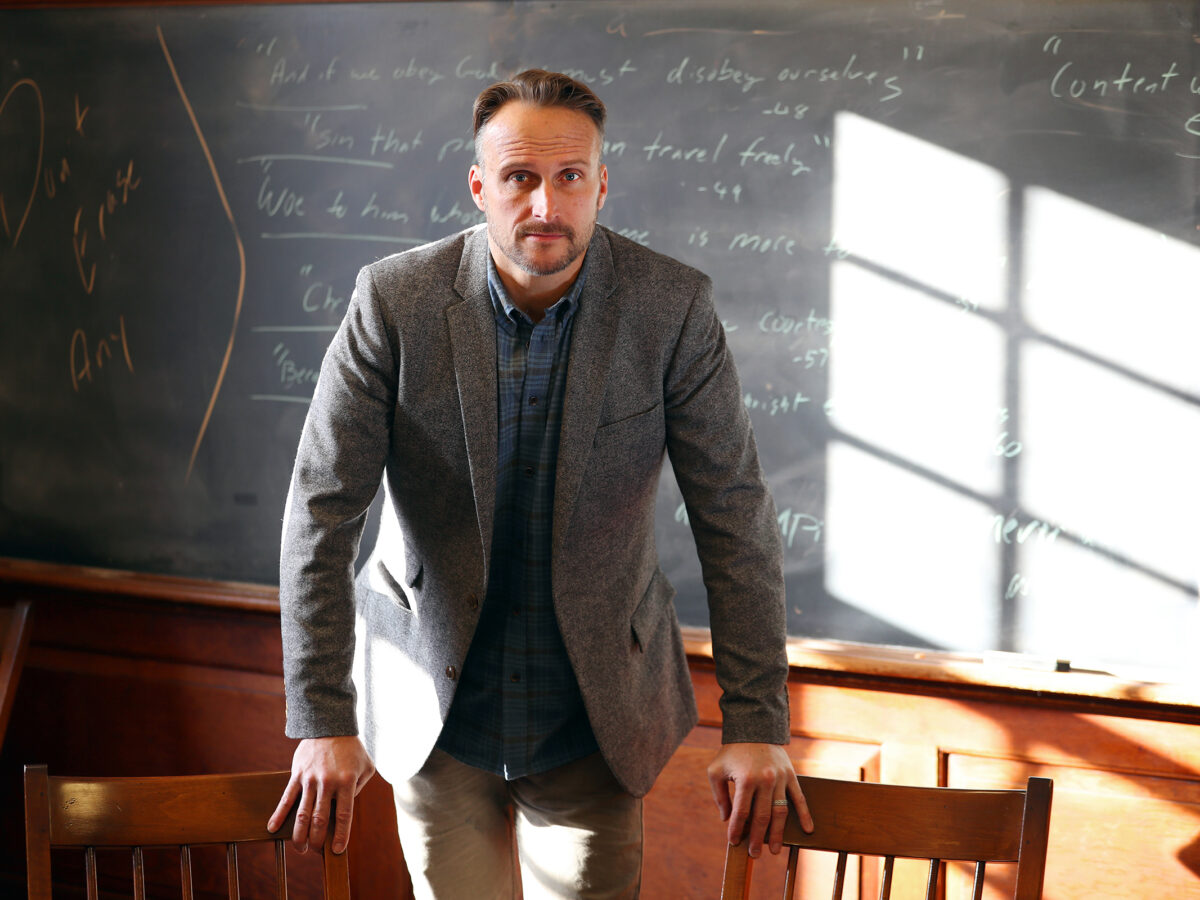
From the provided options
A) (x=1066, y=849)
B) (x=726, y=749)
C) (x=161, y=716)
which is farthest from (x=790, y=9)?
(x=161, y=716)

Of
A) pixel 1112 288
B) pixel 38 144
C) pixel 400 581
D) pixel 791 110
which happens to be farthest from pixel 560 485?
pixel 38 144

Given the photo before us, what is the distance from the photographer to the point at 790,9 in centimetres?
200

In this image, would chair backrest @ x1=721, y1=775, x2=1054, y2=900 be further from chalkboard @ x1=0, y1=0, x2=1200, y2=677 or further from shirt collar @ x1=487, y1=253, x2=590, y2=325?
chalkboard @ x1=0, y1=0, x2=1200, y2=677

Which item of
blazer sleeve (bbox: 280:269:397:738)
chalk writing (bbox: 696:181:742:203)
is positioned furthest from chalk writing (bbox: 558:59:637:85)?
blazer sleeve (bbox: 280:269:397:738)

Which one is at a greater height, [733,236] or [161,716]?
[733,236]

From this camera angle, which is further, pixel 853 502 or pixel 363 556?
pixel 363 556

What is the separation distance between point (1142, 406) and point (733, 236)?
0.83 meters

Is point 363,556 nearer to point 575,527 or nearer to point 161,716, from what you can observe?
point 161,716

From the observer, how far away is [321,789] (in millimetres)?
1248

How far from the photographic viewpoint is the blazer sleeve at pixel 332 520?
1.33 meters

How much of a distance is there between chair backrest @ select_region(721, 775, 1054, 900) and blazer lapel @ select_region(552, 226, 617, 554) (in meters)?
0.46

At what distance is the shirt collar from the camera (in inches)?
55.6

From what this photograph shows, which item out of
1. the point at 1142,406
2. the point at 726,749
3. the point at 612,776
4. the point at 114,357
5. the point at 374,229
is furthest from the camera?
the point at 114,357

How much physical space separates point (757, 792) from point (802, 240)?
1.17 m
